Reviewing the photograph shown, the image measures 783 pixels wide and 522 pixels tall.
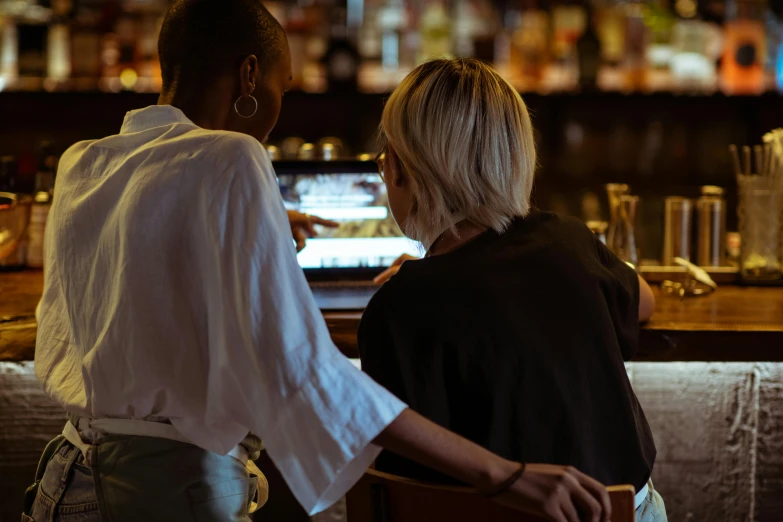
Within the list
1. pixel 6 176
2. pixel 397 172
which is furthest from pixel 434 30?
pixel 397 172

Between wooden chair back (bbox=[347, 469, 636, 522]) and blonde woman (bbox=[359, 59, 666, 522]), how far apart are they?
0.08 meters

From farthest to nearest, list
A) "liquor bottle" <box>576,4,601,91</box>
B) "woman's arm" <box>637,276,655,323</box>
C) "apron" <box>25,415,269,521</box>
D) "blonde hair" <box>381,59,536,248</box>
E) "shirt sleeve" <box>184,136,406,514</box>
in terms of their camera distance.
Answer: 1. "liquor bottle" <box>576,4,601,91</box>
2. "woman's arm" <box>637,276,655,323</box>
3. "blonde hair" <box>381,59,536,248</box>
4. "apron" <box>25,415,269,521</box>
5. "shirt sleeve" <box>184,136,406,514</box>

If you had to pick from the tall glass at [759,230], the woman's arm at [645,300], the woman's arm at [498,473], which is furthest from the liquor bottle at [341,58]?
the woman's arm at [498,473]

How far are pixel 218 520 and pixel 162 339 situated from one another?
0.20m

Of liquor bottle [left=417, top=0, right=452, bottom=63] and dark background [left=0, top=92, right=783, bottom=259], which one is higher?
liquor bottle [left=417, top=0, right=452, bottom=63]

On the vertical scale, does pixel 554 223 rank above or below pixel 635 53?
below

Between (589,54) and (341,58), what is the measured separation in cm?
83

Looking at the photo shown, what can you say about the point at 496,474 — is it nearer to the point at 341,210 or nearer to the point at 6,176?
the point at 341,210

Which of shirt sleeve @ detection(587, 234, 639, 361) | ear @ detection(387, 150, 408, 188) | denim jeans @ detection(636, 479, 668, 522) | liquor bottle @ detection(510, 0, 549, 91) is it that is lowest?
denim jeans @ detection(636, 479, 668, 522)

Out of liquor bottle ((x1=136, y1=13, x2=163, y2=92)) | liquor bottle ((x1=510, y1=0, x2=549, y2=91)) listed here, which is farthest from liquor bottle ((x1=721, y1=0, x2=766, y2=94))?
liquor bottle ((x1=136, y1=13, x2=163, y2=92))

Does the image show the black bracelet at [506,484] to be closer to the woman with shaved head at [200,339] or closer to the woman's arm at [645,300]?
the woman with shaved head at [200,339]

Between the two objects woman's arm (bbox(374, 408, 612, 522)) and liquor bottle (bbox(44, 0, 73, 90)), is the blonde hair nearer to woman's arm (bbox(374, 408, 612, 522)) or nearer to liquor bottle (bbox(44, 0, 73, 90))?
woman's arm (bbox(374, 408, 612, 522))

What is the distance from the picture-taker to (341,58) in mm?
3088

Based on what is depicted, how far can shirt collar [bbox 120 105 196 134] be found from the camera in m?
0.95
